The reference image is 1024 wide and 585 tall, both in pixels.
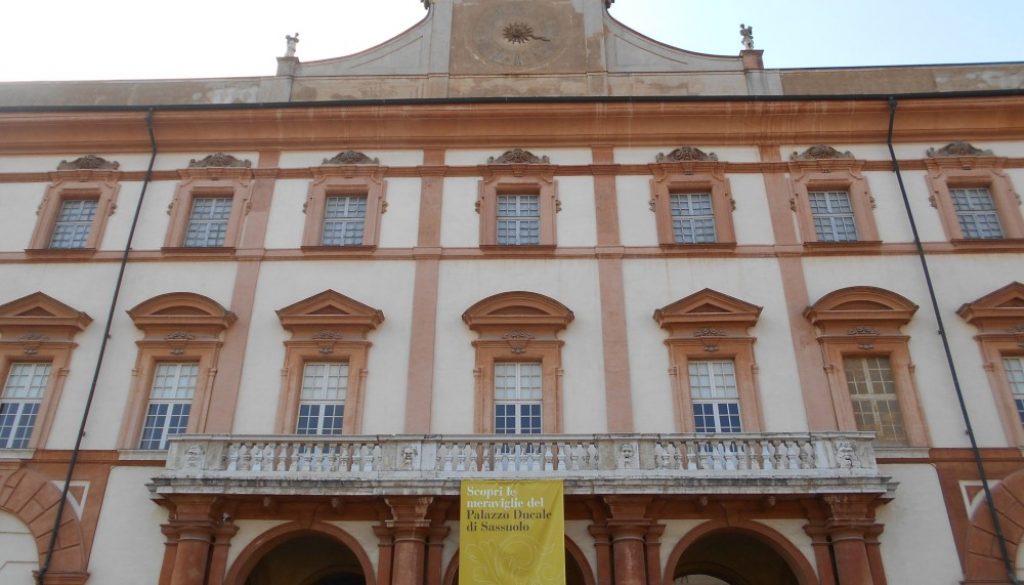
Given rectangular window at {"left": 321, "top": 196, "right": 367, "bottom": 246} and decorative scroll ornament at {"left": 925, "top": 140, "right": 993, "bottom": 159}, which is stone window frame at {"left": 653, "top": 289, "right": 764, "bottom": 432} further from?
rectangular window at {"left": 321, "top": 196, "right": 367, "bottom": 246}

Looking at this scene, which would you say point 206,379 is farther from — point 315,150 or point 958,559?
point 958,559

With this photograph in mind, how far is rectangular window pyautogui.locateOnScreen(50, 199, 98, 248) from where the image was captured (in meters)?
19.2

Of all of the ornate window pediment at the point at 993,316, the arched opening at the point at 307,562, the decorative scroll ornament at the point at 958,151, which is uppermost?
the decorative scroll ornament at the point at 958,151

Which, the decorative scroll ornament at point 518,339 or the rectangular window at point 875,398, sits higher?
the decorative scroll ornament at point 518,339

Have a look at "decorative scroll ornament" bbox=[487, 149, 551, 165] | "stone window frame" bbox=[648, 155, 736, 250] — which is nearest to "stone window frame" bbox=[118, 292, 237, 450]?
"decorative scroll ornament" bbox=[487, 149, 551, 165]

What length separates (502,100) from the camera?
1955 cm

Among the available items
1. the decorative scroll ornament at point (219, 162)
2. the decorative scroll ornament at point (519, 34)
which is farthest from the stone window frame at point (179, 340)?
the decorative scroll ornament at point (519, 34)

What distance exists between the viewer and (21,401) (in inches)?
675

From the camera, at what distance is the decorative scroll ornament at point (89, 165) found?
65.2 ft

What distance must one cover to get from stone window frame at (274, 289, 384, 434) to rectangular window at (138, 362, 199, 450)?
206cm

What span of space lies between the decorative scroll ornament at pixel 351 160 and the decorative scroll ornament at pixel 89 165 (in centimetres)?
527

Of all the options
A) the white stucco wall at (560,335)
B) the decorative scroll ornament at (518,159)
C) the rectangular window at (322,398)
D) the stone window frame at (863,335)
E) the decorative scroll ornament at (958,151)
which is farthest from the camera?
the decorative scroll ornament at (518,159)

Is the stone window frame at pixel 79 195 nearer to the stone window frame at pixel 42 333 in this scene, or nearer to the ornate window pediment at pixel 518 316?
the stone window frame at pixel 42 333

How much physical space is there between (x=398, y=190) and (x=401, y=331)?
3.87 metres
